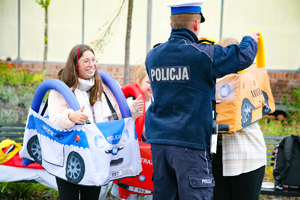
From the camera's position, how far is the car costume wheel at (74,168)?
9.59 feet

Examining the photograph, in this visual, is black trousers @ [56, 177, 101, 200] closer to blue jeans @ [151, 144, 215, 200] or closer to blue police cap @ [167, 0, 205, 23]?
blue jeans @ [151, 144, 215, 200]

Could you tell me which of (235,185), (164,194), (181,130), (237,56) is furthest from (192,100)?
(235,185)

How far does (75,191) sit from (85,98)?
74cm

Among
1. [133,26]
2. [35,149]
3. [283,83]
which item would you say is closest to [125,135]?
[35,149]

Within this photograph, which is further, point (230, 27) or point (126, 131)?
point (230, 27)

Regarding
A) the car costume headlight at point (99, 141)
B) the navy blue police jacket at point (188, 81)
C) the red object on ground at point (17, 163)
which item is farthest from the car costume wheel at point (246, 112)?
the red object on ground at point (17, 163)

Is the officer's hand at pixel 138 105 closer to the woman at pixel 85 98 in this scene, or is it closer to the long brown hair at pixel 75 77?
the woman at pixel 85 98

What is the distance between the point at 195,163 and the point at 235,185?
0.70m

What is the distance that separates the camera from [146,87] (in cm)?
368

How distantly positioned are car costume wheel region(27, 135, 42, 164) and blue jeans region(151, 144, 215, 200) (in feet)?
3.96

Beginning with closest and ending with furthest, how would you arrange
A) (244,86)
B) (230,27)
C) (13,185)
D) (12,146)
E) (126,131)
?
(244,86), (126,131), (12,146), (13,185), (230,27)

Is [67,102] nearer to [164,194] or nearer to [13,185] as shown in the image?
[164,194]

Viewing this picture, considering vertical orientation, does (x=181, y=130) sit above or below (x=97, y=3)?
below

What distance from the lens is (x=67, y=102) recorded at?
3002 millimetres
